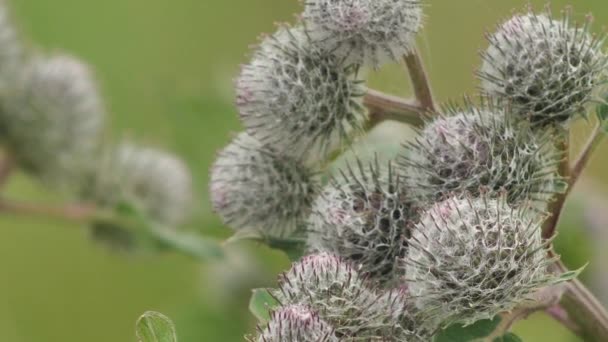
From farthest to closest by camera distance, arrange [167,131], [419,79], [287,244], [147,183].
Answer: [167,131]
[147,183]
[287,244]
[419,79]

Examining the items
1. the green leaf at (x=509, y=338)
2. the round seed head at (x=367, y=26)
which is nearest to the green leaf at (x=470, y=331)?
the green leaf at (x=509, y=338)

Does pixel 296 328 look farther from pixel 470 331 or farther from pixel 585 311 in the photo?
pixel 585 311

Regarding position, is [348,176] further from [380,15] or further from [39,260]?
[39,260]

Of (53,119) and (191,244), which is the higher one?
(53,119)

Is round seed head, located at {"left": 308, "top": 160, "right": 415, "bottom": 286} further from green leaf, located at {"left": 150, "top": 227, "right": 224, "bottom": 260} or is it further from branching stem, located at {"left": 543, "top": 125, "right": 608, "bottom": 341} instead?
green leaf, located at {"left": 150, "top": 227, "right": 224, "bottom": 260}

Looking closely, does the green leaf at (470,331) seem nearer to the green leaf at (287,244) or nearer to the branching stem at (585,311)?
the branching stem at (585,311)

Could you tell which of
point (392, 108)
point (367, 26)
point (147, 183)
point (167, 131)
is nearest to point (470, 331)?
point (392, 108)
